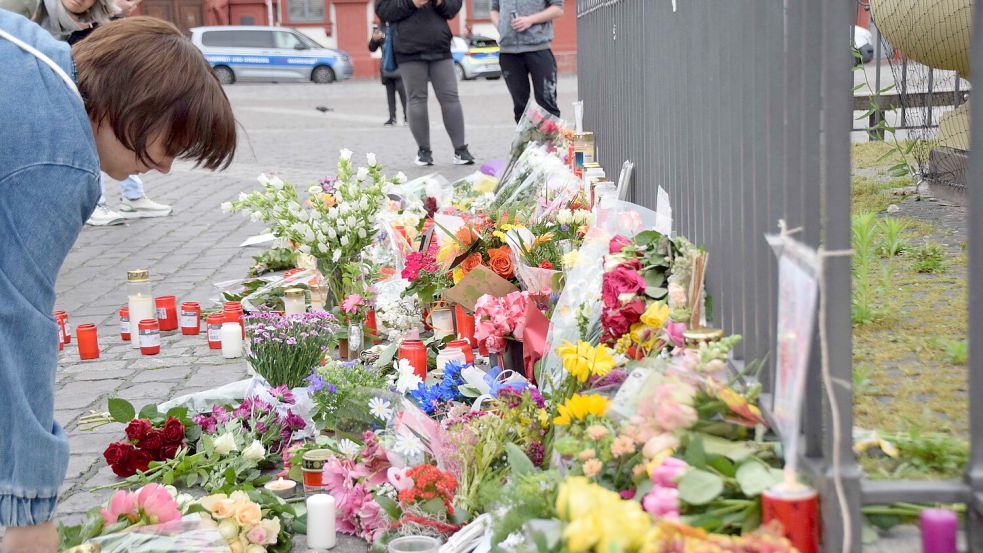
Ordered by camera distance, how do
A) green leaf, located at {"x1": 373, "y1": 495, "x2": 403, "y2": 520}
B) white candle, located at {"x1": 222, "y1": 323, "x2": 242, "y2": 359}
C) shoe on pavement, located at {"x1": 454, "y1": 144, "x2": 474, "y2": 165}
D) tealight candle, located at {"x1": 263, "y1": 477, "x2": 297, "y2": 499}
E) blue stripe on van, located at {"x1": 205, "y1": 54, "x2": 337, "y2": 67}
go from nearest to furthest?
green leaf, located at {"x1": 373, "y1": 495, "x2": 403, "y2": 520} < tealight candle, located at {"x1": 263, "y1": 477, "x2": 297, "y2": 499} < white candle, located at {"x1": 222, "y1": 323, "x2": 242, "y2": 359} < shoe on pavement, located at {"x1": 454, "y1": 144, "x2": 474, "y2": 165} < blue stripe on van, located at {"x1": 205, "y1": 54, "x2": 337, "y2": 67}

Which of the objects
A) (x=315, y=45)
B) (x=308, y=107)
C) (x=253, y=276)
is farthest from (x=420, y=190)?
(x=315, y=45)

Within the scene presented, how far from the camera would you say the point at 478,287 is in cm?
389

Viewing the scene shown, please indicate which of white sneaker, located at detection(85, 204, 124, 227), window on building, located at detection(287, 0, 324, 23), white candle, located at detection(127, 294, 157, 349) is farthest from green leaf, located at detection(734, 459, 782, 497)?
window on building, located at detection(287, 0, 324, 23)

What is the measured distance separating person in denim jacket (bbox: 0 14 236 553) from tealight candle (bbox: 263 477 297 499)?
87cm

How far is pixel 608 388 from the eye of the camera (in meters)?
2.49

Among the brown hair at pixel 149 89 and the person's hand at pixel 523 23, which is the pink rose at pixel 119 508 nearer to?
the brown hair at pixel 149 89

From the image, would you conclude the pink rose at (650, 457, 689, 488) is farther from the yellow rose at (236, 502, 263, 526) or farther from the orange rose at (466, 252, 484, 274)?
the orange rose at (466, 252, 484, 274)

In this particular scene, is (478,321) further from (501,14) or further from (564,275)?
(501,14)

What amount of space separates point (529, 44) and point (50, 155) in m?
6.64

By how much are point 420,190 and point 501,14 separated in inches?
118

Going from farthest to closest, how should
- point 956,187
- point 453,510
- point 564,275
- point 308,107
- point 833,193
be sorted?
point 308,107, point 956,187, point 564,275, point 453,510, point 833,193

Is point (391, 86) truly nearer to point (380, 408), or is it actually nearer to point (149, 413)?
point (149, 413)

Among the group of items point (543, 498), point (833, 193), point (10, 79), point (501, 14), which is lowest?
point (543, 498)

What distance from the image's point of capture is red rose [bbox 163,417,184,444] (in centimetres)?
326
